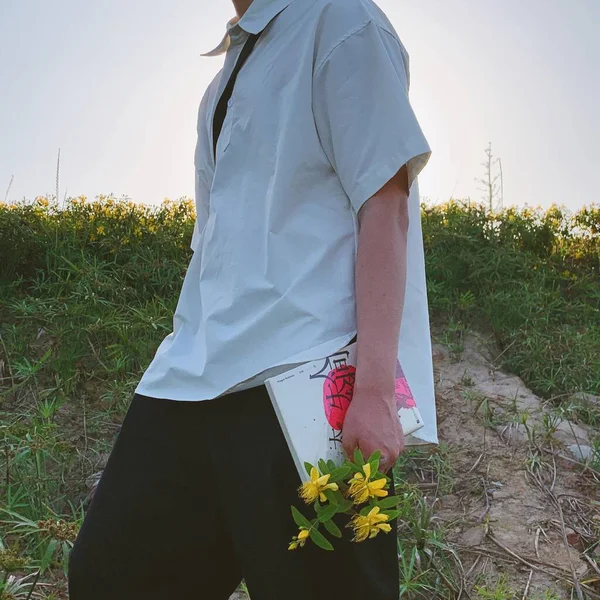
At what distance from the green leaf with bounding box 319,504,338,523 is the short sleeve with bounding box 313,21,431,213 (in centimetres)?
44

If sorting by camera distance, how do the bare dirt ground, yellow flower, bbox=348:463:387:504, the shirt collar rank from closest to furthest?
yellow flower, bbox=348:463:387:504, the shirt collar, the bare dirt ground

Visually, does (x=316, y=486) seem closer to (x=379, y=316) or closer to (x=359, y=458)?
(x=359, y=458)

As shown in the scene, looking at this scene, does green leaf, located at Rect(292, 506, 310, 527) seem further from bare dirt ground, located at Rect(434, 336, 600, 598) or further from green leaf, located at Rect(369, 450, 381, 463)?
bare dirt ground, located at Rect(434, 336, 600, 598)

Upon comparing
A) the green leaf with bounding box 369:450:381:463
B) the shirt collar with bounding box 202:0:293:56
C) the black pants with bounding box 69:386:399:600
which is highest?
the shirt collar with bounding box 202:0:293:56

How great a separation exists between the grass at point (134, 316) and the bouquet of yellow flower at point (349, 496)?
5.32 ft

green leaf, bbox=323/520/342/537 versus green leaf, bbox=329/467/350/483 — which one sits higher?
green leaf, bbox=329/467/350/483

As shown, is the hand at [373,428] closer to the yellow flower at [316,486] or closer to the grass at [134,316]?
the yellow flower at [316,486]

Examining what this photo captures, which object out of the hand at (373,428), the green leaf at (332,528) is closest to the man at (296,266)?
the hand at (373,428)

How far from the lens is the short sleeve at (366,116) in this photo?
1.13m

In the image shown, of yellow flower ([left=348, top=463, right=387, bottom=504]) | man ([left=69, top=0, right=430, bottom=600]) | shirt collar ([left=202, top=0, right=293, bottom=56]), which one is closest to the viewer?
yellow flower ([left=348, top=463, right=387, bottom=504])

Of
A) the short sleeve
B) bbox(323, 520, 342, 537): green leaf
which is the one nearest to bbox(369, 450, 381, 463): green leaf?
bbox(323, 520, 342, 537): green leaf

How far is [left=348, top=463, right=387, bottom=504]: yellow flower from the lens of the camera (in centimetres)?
98

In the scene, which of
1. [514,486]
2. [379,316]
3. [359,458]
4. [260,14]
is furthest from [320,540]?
[514,486]

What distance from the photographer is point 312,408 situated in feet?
3.54
